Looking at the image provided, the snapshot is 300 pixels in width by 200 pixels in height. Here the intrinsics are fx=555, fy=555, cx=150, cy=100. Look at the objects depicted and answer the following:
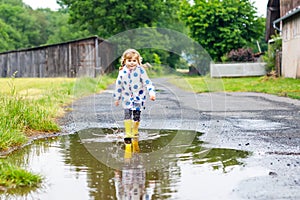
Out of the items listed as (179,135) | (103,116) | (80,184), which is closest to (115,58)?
(103,116)

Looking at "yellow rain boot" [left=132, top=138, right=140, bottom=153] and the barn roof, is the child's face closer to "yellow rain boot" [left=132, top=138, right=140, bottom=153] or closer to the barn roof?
"yellow rain boot" [left=132, top=138, right=140, bottom=153]

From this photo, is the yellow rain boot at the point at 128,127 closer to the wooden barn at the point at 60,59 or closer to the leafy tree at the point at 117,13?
the wooden barn at the point at 60,59

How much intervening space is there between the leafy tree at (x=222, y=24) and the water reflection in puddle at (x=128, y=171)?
39.1m

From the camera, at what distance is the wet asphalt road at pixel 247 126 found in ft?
16.6

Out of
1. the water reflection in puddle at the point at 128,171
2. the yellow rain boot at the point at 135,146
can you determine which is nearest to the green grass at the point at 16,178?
the water reflection in puddle at the point at 128,171

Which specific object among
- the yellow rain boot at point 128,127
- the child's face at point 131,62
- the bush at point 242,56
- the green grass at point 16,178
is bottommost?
the green grass at point 16,178

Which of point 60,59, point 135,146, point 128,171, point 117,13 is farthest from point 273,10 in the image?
point 128,171

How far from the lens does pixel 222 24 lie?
47.2m

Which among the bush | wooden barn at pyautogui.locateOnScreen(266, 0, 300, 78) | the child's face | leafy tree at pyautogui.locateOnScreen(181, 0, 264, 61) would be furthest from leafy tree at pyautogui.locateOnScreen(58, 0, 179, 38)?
the child's face

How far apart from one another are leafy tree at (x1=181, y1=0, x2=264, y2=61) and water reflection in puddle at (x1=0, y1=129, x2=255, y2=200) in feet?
128

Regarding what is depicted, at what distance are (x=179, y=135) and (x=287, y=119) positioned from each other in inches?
111

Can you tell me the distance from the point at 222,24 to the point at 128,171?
42.6 m

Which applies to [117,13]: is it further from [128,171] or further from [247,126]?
[128,171]

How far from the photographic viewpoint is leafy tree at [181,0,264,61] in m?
46.1
